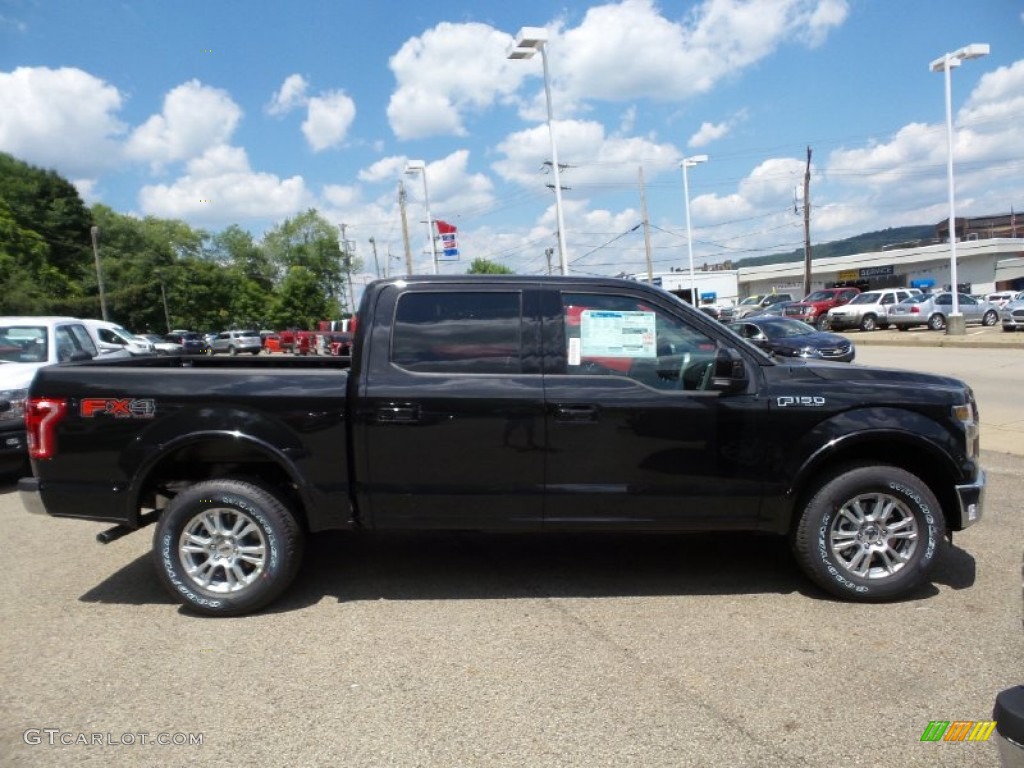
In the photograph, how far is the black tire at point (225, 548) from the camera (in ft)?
13.5

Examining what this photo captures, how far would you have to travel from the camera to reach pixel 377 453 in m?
4.08

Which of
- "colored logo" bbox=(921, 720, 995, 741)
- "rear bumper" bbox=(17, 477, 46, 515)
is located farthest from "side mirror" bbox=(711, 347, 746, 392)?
"rear bumper" bbox=(17, 477, 46, 515)

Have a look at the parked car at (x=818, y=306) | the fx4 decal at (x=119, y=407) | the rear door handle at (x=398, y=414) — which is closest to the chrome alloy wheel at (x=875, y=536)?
the rear door handle at (x=398, y=414)

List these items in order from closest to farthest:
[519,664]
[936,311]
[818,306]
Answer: [519,664] → [936,311] → [818,306]

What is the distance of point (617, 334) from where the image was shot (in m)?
4.16

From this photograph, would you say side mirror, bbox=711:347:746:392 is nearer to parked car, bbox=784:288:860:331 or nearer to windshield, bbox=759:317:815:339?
windshield, bbox=759:317:815:339

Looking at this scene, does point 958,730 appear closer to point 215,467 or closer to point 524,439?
point 524,439

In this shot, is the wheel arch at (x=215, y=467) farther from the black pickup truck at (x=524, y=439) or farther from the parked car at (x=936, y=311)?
the parked car at (x=936, y=311)

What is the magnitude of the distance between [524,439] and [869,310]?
31881 mm

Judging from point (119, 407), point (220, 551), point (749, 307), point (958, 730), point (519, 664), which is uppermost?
point (749, 307)

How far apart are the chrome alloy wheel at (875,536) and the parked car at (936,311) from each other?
29691 millimetres

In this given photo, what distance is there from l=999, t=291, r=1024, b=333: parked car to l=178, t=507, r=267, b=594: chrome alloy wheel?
29550 millimetres

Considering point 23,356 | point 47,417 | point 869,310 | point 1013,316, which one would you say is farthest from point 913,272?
point 47,417

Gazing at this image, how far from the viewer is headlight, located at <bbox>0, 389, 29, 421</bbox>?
24.5ft
